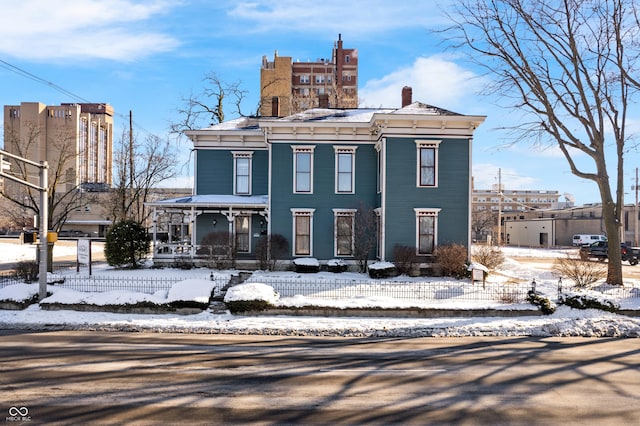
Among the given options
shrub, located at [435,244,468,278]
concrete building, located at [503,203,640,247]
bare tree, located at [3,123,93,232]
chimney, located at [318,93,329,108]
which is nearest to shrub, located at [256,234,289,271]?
shrub, located at [435,244,468,278]

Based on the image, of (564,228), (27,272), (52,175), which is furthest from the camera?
(564,228)

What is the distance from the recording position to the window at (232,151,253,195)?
87.8ft

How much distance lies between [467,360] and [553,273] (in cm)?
1645

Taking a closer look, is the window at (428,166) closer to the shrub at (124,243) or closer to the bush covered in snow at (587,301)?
the bush covered in snow at (587,301)

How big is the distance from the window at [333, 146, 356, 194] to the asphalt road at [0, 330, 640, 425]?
45.9 ft

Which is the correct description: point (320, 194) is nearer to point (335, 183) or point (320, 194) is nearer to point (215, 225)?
point (335, 183)

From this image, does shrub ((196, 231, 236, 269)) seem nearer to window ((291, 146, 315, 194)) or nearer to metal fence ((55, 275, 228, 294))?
window ((291, 146, 315, 194))

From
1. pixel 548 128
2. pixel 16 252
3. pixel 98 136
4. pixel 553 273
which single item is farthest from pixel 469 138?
pixel 98 136

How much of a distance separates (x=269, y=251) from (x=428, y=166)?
9233 millimetres

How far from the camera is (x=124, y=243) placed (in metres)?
23.1

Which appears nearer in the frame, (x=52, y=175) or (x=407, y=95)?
(x=407, y=95)

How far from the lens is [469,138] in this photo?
23531 millimetres

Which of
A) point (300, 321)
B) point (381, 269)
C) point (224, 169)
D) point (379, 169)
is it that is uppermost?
point (224, 169)

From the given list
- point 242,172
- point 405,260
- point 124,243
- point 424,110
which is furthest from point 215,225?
point 424,110
